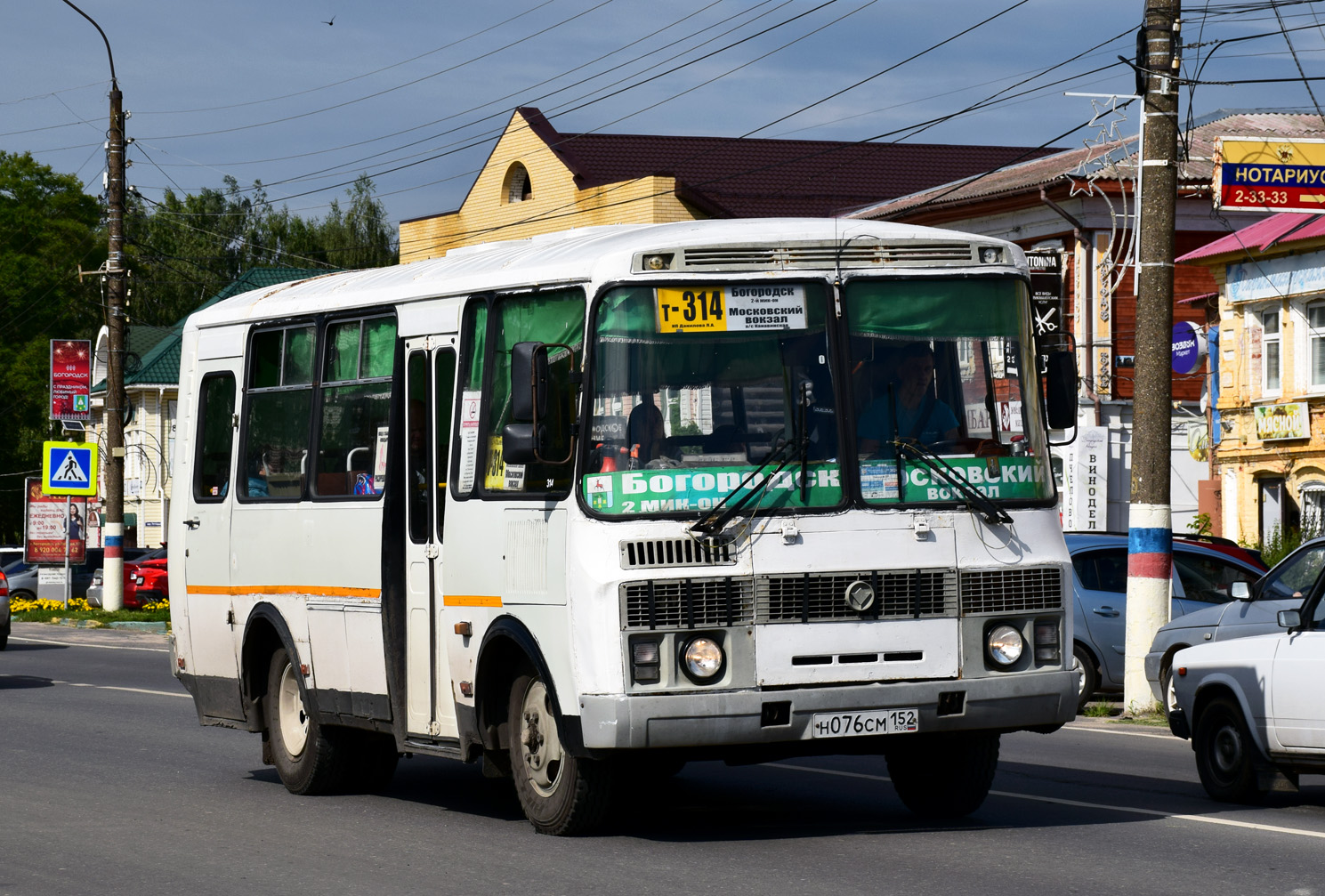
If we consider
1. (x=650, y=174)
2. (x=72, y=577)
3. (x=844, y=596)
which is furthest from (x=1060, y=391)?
(x=72, y=577)

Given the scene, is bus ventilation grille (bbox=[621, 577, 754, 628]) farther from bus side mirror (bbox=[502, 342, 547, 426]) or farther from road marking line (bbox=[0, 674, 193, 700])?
road marking line (bbox=[0, 674, 193, 700])

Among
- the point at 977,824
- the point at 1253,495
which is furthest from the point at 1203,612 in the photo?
the point at 1253,495

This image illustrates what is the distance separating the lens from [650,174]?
53.5 metres

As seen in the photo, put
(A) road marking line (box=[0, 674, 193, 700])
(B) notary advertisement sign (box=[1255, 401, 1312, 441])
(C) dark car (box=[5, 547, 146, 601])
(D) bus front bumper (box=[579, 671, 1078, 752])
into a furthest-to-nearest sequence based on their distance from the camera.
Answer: (C) dark car (box=[5, 547, 146, 601]) < (B) notary advertisement sign (box=[1255, 401, 1312, 441]) < (A) road marking line (box=[0, 674, 193, 700]) < (D) bus front bumper (box=[579, 671, 1078, 752])

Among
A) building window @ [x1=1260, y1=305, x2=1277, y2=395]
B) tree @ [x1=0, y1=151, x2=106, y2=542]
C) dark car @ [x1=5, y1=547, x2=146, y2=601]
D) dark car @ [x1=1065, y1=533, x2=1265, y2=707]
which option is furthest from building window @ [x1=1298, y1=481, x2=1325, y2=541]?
tree @ [x1=0, y1=151, x2=106, y2=542]

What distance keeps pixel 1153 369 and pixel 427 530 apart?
28.8 feet

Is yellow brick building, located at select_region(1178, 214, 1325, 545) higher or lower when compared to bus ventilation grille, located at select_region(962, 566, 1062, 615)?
higher

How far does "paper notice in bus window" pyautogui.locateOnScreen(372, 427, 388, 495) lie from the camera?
11320 millimetres

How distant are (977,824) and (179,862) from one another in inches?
153

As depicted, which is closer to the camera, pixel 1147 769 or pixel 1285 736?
pixel 1285 736

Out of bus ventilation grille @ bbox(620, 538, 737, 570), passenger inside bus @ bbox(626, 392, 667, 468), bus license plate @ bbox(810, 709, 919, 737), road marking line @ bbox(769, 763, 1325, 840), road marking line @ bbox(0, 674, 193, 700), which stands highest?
passenger inside bus @ bbox(626, 392, 667, 468)

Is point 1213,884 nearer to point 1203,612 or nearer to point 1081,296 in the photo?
point 1203,612

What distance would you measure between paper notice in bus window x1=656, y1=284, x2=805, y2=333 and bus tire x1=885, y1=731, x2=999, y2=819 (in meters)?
2.26

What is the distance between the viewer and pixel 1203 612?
51.4 ft
